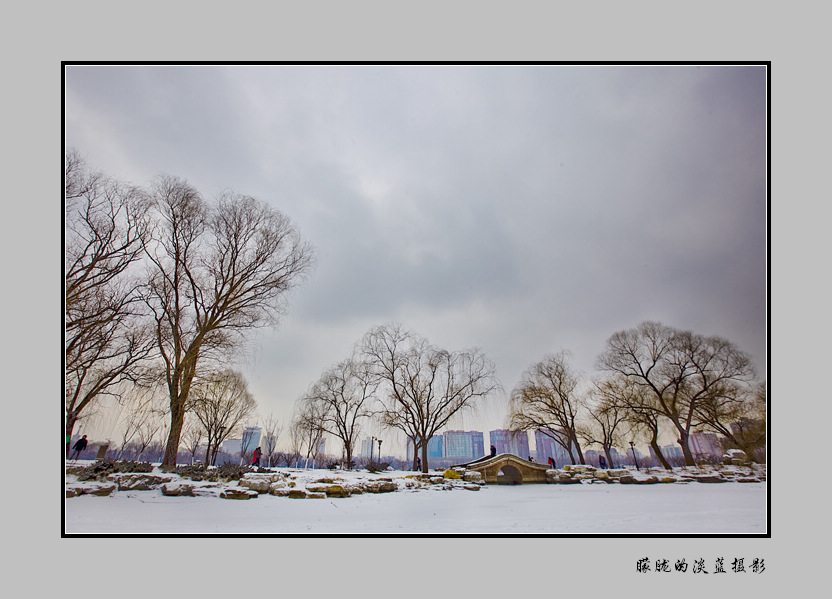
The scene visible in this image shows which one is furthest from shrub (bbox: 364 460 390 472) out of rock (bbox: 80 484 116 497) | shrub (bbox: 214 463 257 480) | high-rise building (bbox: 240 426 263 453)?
high-rise building (bbox: 240 426 263 453)

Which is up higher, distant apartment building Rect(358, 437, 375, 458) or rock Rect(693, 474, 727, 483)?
rock Rect(693, 474, 727, 483)

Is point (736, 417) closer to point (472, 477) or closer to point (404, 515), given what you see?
point (472, 477)

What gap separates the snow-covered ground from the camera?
730cm

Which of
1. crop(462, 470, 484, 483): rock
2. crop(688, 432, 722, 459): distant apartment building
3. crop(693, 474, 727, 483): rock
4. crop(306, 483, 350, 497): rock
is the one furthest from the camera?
crop(688, 432, 722, 459): distant apartment building

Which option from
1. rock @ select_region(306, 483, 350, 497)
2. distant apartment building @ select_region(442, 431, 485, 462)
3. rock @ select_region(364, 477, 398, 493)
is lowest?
distant apartment building @ select_region(442, 431, 485, 462)

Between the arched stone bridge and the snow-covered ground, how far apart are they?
6.51 metres

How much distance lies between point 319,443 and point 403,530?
95.2ft

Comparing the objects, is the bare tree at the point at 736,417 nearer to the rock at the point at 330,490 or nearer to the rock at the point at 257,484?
the rock at the point at 330,490

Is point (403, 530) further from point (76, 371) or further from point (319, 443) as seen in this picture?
point (319, 443)

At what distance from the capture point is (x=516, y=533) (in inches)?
290

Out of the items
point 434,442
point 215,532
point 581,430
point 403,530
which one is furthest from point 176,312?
point 581,430

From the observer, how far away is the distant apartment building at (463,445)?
23.0m

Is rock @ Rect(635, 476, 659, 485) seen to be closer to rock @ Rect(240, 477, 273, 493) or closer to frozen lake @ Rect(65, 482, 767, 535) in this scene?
frozen lake @ Rect(65, 482, 767, 535)

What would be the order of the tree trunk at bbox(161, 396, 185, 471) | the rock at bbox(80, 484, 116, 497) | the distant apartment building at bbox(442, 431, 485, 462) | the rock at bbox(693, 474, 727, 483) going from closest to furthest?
the rock at bbox(80, 484, 116, 497) < the tree trunk at bbox(161, 396, 185, 471) < the rock at bbox(693, 474, 727, 483) < the distant apartment building at bbox(442, 431, 485, 462)
